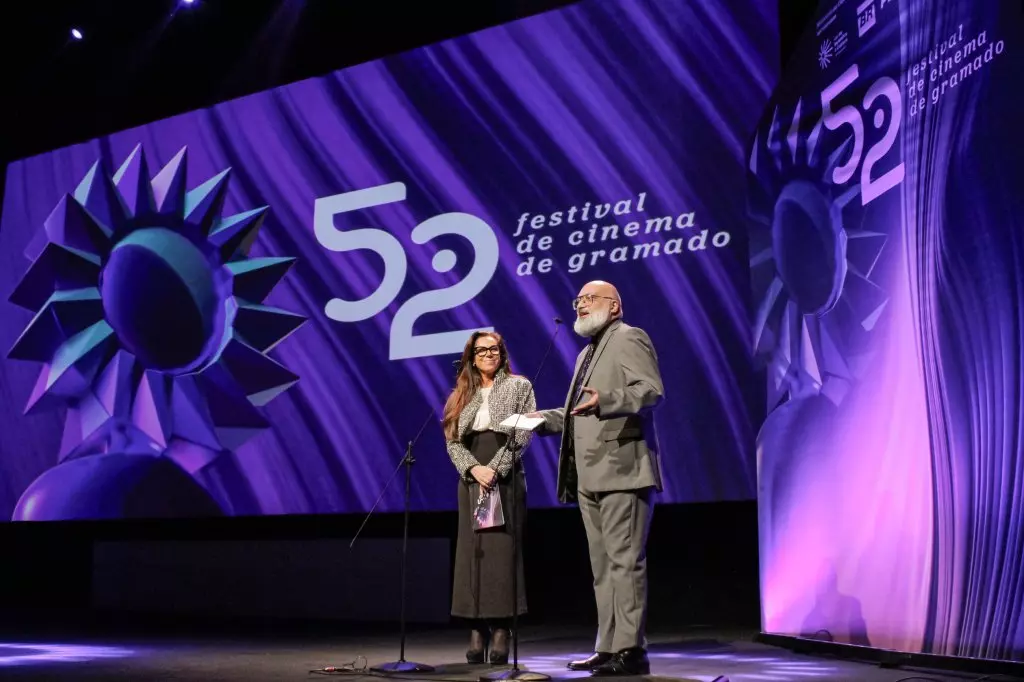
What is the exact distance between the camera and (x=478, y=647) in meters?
3.69

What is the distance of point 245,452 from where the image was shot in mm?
5957

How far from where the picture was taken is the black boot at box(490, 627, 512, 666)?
141 inches

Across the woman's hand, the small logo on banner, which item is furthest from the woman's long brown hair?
the small logo on banner

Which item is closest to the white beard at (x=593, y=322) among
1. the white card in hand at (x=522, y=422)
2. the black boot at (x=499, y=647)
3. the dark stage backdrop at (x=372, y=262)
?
the white card in hand at (x=522, y=422)

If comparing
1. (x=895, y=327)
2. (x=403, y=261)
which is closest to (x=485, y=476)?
(x=895, y=327)

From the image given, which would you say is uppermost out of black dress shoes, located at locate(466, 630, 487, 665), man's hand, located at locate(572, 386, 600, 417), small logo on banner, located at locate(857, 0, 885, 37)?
Result: small logo on banner, located at locate(857, 0, 885, 37)

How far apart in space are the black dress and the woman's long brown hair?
74mm

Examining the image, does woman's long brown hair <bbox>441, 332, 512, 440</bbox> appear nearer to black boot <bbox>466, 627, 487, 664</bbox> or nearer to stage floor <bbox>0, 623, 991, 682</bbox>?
black boot <bbox>466, 627, 487, 664</bbox>

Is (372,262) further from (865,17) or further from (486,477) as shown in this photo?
(865,17)

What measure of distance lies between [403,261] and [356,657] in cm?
240

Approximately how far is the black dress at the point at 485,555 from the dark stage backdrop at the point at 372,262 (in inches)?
48.1

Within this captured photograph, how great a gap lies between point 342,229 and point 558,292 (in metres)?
1.46

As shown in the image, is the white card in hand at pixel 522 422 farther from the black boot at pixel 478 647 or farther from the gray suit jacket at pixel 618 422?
the black boot at pixel 478 647

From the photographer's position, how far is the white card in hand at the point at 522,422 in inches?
122
